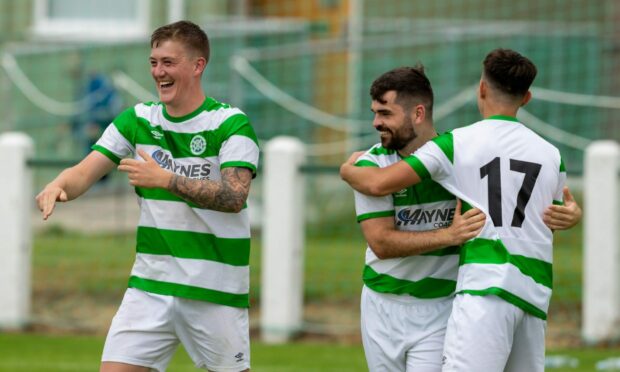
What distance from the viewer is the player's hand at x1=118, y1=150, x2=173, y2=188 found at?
5.71 metres

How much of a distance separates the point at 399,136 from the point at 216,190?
0.83 m

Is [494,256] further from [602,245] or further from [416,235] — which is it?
[602,245]

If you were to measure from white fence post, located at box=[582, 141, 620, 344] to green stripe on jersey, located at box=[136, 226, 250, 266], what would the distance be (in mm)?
5250

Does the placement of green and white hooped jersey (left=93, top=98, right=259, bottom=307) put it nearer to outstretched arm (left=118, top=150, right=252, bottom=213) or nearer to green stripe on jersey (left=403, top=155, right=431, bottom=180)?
outstretched arm (left=118, top=150, right=252, bottom=213)

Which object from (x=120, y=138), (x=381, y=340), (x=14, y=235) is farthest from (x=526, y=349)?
(x=14, y=235)

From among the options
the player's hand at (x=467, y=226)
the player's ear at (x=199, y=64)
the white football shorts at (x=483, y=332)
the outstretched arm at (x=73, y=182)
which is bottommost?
the white football shorts at (x=483, y=332)

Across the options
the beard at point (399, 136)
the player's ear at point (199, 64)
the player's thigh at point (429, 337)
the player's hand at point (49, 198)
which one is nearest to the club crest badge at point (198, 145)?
the player's ear at point (199, 64)

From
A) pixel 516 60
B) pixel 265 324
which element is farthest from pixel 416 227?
pixel 265 324

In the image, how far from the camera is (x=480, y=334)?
5.42 metres

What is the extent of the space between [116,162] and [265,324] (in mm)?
5162

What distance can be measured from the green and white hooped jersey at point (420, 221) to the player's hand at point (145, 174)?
85 cm

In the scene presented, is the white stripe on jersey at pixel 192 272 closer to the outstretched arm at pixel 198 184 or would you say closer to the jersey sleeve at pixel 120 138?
the outstretched arm at pixel 198 184

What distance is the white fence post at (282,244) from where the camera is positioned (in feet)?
36.9

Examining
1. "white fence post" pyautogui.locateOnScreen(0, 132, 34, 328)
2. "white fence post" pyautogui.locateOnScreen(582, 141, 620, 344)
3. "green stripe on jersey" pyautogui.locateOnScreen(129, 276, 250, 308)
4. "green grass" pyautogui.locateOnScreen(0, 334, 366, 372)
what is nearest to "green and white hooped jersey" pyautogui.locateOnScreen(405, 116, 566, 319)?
"green stripe on jersey" pyautogui.locateOnScreen(129, 276, 250, 308)
